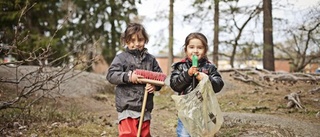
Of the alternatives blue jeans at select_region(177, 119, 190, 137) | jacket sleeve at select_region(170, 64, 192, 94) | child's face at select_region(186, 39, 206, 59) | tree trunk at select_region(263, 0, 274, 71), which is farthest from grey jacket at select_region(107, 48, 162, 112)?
tree trunk at select_region(263, 0, 274, 71)

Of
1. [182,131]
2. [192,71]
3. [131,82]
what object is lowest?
[182,131]

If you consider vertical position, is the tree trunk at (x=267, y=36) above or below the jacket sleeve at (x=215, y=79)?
above

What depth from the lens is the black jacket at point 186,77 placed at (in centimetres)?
285

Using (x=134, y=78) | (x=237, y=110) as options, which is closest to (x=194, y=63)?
(x=134, y=78)

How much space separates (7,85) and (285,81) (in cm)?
740

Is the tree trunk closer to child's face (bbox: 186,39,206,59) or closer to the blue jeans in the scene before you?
child's face (bbox: 186,39,206,59)

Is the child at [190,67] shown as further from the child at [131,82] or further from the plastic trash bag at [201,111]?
the child at [131,82]

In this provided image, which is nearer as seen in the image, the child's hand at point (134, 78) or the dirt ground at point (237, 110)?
the child's hand at point (134, 78)

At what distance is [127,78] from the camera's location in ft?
10.0

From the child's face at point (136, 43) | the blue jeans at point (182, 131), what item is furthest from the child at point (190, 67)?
the child's face at point (136, 43)

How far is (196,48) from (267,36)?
808 centimetres

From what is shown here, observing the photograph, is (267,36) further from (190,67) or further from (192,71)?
(192,71)

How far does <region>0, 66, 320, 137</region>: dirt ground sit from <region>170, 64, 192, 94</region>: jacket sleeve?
128cm

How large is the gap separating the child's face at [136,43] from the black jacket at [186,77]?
441 mm
